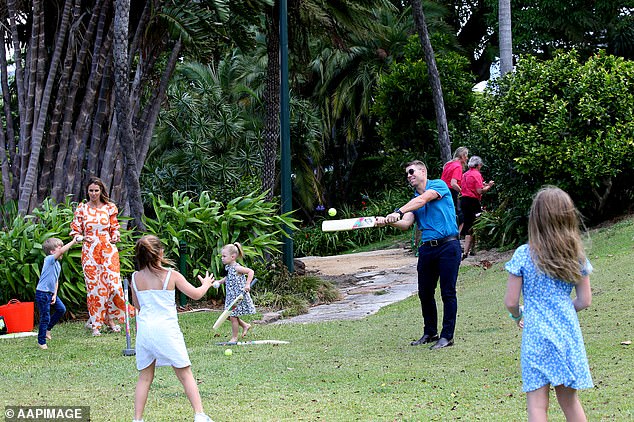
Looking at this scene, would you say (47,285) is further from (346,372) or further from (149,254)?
(149,254)

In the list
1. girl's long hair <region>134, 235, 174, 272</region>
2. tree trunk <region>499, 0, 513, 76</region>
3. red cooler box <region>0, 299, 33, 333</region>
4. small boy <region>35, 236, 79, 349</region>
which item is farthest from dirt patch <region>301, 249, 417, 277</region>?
girl's long hair <region>134, 235, 174, 272</region>

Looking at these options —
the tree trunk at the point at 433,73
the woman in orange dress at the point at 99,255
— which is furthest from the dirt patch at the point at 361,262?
Result: the woman in orange dress at the point at 99,255

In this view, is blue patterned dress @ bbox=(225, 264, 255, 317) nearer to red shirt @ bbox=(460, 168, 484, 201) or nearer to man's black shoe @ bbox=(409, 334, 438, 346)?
man's black shoe @ bbox=(409, 334, 438, 346)

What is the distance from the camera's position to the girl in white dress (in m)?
6.02

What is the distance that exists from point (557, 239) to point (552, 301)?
0.35 meters

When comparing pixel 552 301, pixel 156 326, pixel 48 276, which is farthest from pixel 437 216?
pixel 48 276

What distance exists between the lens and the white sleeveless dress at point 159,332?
6.03 metres

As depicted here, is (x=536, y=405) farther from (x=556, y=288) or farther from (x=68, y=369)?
(x=68, y=369)

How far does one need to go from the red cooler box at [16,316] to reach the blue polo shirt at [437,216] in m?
5.81

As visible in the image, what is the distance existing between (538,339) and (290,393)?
2783 mm

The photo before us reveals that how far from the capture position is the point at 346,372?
8055mm

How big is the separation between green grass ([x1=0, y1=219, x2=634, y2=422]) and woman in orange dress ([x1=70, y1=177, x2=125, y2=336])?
41 cm

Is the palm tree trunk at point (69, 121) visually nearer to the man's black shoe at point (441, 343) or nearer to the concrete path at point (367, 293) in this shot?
the concrete path at point (367, 293)

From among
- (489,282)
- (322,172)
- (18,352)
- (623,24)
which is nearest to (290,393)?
(18,352)
